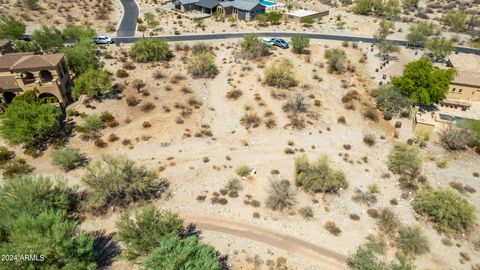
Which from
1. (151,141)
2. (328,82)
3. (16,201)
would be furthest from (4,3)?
(328,82)

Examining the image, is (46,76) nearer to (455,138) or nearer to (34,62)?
(34,62)

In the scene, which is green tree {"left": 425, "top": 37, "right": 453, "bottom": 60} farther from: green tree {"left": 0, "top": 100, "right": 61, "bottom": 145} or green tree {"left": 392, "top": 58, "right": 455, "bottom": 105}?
green tree {"left": 0, "top": 100, "right": 61, "bottom": 145}

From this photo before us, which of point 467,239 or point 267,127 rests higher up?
point 267,127

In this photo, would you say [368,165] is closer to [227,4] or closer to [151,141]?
[151,141]

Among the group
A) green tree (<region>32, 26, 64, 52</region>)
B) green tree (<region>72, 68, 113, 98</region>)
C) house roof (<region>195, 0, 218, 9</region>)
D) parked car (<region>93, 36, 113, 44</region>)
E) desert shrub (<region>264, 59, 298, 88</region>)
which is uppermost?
house roof (<region>195, 0, 218, 9</region>)

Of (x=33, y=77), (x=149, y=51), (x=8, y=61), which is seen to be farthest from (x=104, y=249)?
(x=149, y=51)

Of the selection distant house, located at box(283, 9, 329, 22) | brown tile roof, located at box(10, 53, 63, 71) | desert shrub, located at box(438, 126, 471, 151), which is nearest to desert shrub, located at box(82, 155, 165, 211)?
brown tile roof, located at box(10, 53, 63, 71)

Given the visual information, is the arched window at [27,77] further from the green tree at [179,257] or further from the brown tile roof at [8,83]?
the green tree at [179,257]
